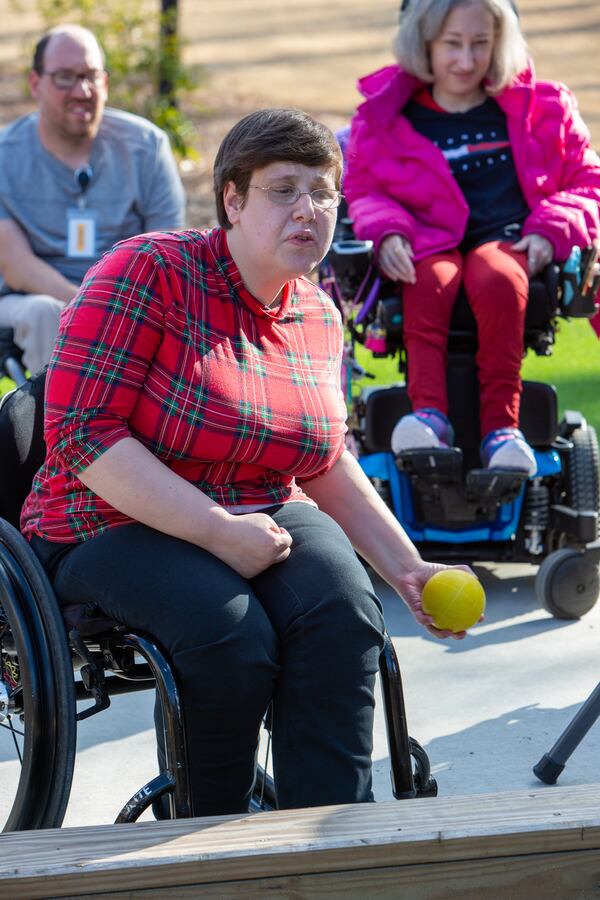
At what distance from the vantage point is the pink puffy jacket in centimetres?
379

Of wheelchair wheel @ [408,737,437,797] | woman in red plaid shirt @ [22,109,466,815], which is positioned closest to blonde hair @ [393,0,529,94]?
woman in red plaid shirt @ [22,109,466,815]

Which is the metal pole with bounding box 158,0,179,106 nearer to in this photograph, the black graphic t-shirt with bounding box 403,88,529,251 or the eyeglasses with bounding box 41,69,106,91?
the eyeglasses with bounding box 41,69,106,91

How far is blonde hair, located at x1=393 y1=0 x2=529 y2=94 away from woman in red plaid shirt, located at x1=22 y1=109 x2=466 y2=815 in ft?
6.07

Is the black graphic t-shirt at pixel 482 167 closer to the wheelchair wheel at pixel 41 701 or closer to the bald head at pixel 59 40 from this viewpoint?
the bald head at pixel 59 40

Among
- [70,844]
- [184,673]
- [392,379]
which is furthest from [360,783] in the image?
[392,379]

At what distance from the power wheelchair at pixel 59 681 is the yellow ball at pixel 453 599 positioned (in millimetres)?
151

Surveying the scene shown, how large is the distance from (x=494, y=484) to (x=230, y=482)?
1565mm

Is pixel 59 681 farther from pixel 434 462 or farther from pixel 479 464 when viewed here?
pixel 479 464

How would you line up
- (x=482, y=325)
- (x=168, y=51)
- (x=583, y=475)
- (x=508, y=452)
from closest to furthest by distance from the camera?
1. (x=508, y=452)
2. (x=482, y=325)
3. (x=583, y=475)
4. (x=168, y=51)

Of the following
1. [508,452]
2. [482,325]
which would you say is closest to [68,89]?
[482,325]

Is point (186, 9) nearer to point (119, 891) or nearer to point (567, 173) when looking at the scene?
point (567, 173)

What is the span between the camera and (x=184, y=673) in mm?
1856

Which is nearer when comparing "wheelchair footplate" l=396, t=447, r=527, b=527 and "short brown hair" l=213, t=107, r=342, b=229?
"short brown hair" l=213, t=107, r=342, b=229

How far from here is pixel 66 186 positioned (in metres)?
4.49
